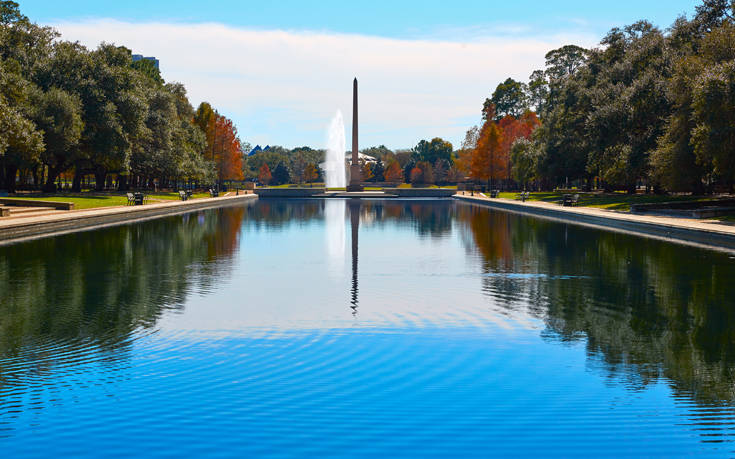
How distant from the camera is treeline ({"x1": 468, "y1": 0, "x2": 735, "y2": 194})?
3403 cm

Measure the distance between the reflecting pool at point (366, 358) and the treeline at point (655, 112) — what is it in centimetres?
1731

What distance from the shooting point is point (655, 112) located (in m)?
47.8

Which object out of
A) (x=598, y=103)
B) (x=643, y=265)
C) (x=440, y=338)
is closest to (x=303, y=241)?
(x=643, y=265)

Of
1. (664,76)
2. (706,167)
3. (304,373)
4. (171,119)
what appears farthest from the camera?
(171,119)

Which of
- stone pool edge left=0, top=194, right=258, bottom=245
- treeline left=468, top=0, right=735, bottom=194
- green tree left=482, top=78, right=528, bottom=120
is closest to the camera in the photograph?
stone pool edge left=0, top=194, right=258, bottom=245

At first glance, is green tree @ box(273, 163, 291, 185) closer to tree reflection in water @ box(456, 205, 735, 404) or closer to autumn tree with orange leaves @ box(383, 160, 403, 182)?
autumn tree with orange leaves @ box(383, 160, 403, 182)

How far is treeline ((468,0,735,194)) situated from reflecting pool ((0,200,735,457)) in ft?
56.8

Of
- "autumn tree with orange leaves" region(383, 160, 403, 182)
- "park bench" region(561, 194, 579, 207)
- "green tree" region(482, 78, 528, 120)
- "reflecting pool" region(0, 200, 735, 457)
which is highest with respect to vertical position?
"green tree" region(482, 78, 528, 120)

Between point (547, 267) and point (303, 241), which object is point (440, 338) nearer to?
point (547, 267)

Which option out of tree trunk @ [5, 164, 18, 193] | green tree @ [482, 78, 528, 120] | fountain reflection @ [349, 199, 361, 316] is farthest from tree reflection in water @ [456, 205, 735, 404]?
green tree @ [482, 78, 528, 120]

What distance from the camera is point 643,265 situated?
19516mm

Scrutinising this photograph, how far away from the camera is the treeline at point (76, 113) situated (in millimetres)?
46031

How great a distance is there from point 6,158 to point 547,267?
145ft

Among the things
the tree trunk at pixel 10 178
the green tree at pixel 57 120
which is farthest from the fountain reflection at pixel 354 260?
the tree trunk at pixel 10 178
